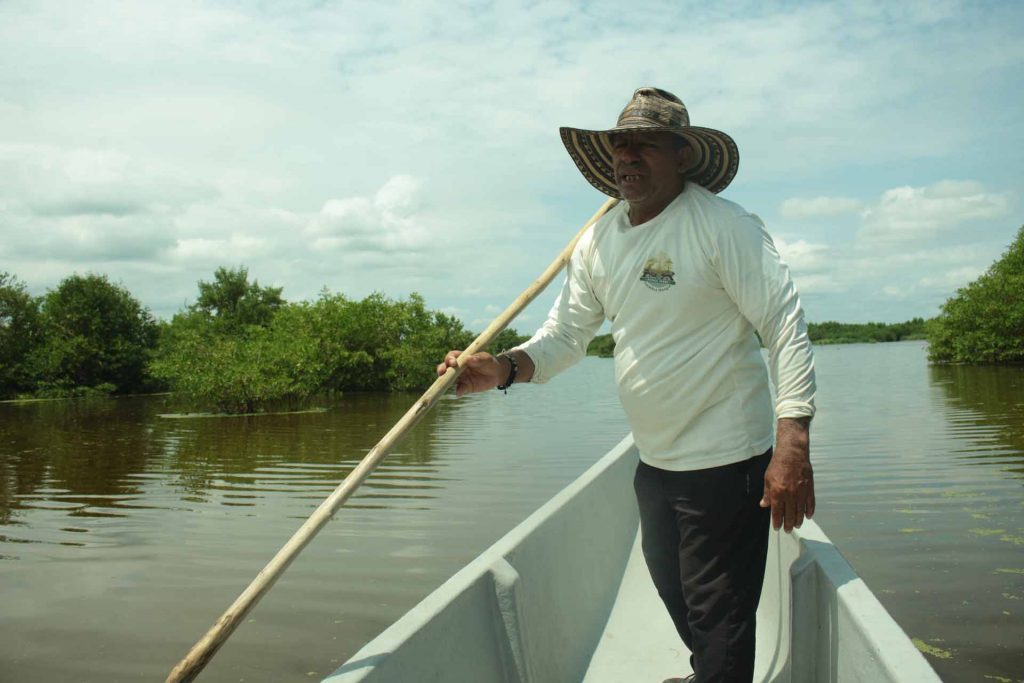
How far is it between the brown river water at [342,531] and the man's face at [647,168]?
3.01 meters

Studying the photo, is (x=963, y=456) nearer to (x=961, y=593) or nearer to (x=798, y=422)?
(x=961, y=593)

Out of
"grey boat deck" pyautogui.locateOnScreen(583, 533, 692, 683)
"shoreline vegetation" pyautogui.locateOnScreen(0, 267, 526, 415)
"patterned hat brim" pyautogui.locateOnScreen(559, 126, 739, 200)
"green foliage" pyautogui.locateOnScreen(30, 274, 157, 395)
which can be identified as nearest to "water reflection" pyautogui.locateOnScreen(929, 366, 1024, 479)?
"grey boat deck" pyautogui.locateOnScreen(583, 533, 692, 683)

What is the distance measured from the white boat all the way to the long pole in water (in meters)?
0.36

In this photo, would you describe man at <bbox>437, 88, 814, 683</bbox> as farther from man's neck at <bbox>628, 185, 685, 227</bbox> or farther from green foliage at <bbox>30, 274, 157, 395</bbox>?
green foliage at <bbox>30, 274, 157, 395</bbox>

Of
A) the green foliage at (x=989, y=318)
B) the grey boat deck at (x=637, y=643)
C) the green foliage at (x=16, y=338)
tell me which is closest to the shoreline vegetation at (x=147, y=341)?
the green foliage at (x=16, y=338)

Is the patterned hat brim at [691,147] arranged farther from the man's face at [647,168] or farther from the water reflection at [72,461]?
the water reflection at [72,461]

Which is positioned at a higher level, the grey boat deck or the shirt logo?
the shirt logo

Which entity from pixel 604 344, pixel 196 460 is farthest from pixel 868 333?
pixel 196 460

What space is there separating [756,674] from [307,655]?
2.41 metres

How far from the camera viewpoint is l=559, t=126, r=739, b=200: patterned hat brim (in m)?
2.20

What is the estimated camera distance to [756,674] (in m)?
3.04

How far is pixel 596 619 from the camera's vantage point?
354 cm

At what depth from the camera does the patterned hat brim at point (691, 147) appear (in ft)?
7.22

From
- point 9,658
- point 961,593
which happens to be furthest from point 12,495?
point 961,593
